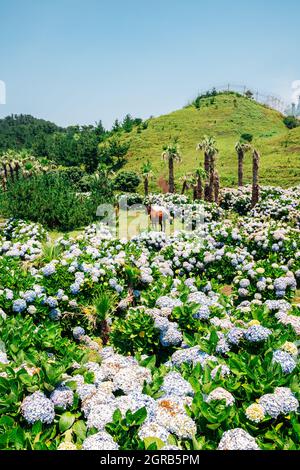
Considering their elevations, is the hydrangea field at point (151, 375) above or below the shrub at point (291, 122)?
below

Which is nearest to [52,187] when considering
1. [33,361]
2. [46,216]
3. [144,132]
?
[46,216]

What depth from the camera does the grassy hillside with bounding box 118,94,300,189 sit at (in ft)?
186

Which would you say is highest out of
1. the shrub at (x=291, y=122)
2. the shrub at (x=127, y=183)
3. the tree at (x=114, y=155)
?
the shrub at (x=291, y=122)

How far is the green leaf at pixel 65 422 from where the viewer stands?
3.89 meters

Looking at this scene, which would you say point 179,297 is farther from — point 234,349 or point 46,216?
point 46,216

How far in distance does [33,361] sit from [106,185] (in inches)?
1624

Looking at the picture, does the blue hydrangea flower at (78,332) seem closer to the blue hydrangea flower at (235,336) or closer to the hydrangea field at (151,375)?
the hydrangea field at (151,375)

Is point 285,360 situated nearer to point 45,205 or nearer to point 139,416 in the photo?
point 139,416

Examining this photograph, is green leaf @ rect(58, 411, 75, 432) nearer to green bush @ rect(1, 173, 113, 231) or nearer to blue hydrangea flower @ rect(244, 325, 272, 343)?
blue hydrangea flower @ rect(244, 325, 272, 343)

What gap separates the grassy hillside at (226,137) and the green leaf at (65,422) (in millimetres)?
50879

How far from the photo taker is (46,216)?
28828 millimetres

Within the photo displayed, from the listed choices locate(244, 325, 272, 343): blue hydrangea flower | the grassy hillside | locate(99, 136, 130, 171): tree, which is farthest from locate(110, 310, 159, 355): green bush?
locate(99, 136, 130, 171): tree

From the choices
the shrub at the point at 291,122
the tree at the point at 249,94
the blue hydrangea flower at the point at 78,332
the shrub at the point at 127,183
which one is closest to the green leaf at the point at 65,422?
the blue hydrangea flower at the point at 78,332

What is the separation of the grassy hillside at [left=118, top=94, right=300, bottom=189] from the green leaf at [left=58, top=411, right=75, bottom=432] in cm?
5088
